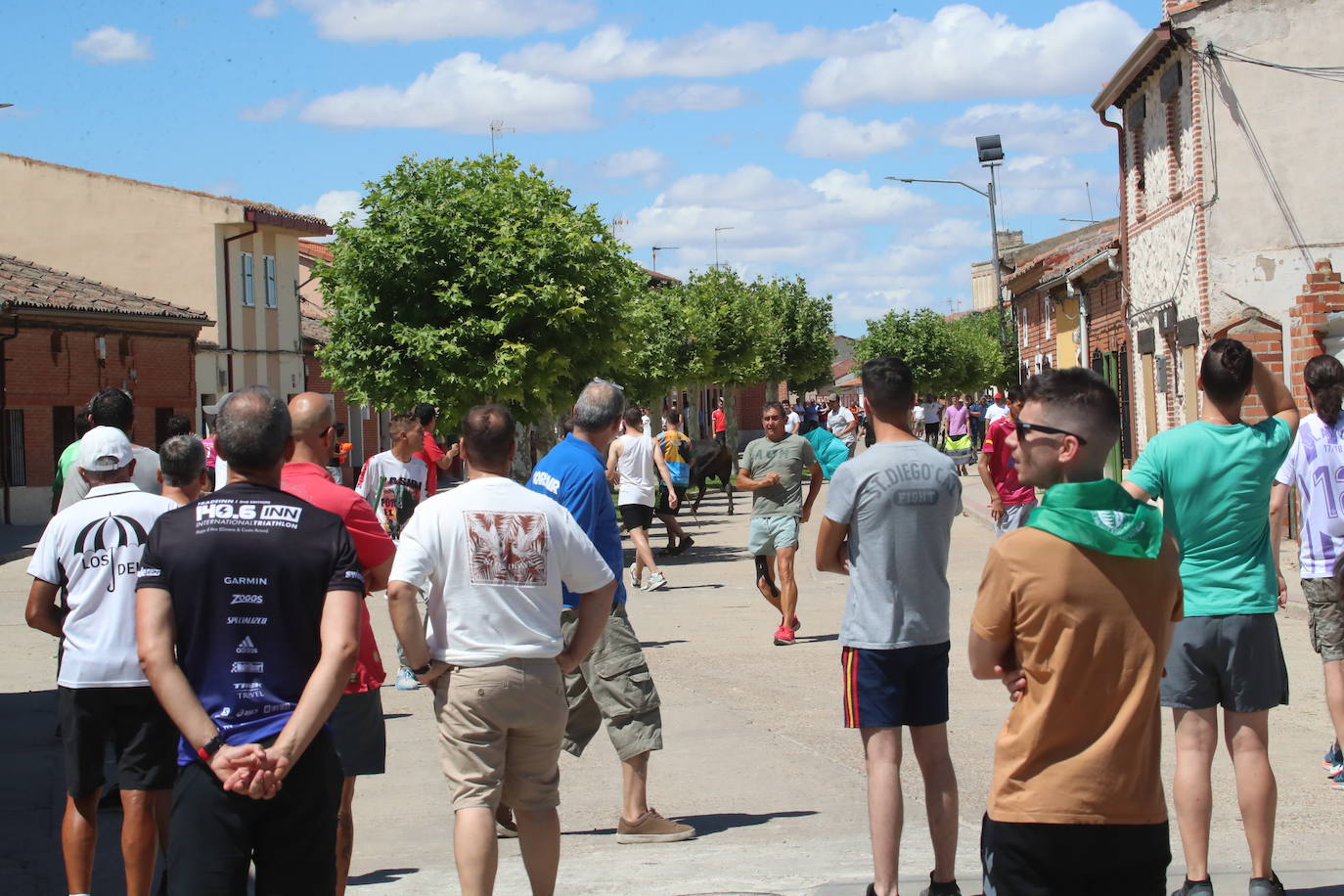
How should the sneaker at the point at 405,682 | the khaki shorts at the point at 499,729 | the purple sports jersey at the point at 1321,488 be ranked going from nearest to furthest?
1. the khaki shorts at the point at 499,729
2. the purple sports jersey at the point at 1321,488
3. the sneaker at the point at 405,682

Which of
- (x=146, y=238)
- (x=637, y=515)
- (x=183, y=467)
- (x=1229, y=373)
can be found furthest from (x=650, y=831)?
(x=146, y=238)

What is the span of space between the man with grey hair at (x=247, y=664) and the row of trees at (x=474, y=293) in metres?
16.0

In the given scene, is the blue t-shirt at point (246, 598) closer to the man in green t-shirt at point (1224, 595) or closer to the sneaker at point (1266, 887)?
the man in green t-shirt at point (1224, 595)

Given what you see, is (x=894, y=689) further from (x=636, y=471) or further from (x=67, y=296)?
(x=67, y=296)

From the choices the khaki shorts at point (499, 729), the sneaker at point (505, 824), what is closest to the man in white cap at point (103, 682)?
the khaki shorts at point (499, 729)

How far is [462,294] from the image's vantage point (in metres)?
19.8

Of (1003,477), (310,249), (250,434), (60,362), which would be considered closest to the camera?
(250,434)

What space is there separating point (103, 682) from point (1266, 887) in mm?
3845

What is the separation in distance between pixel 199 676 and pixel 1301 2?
19008mm

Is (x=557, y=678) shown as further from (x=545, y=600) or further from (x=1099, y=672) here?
(x=1099, y=672)

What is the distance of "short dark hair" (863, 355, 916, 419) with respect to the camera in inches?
203

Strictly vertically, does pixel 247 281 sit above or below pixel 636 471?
above

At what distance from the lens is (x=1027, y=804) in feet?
11.0

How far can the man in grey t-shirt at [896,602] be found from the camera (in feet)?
16.3
